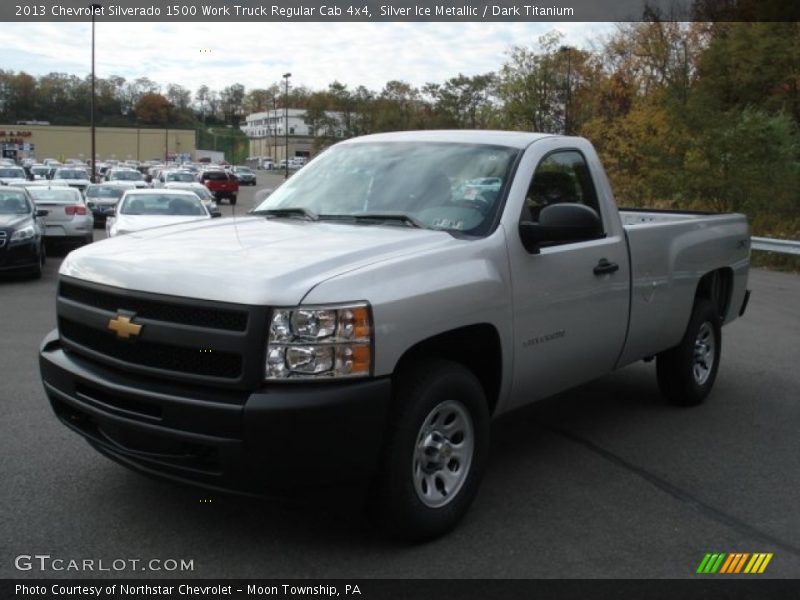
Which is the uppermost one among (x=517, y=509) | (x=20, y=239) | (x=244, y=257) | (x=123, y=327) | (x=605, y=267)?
(x=244, y=257)

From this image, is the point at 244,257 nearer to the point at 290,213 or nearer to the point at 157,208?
the point at 290,213

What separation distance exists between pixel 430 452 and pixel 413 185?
1.70 m

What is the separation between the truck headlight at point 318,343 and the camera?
3.57m

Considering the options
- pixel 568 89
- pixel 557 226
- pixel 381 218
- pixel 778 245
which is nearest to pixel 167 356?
pixel 381 218

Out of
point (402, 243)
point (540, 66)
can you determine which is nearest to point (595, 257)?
point (402, 243)

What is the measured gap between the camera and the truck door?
185 inches

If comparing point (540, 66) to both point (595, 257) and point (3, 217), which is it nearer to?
point (3, 217)

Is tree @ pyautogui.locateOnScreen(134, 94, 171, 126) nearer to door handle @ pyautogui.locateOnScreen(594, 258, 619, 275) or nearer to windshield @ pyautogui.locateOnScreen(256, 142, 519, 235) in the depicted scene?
windshield @ pyautogui.locateOnScreen(256, 142, 519, 235)

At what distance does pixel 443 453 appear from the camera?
4.18 m

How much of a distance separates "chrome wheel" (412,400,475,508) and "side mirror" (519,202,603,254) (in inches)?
Answer: 41.8

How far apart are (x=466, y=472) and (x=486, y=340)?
686mm

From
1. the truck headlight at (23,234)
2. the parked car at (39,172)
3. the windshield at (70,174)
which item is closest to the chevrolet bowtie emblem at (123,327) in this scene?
the truck headlight at (23,234)

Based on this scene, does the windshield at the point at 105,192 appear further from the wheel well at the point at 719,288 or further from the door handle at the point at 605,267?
the door handle at the point at 605,267

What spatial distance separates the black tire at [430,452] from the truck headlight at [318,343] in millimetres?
391
